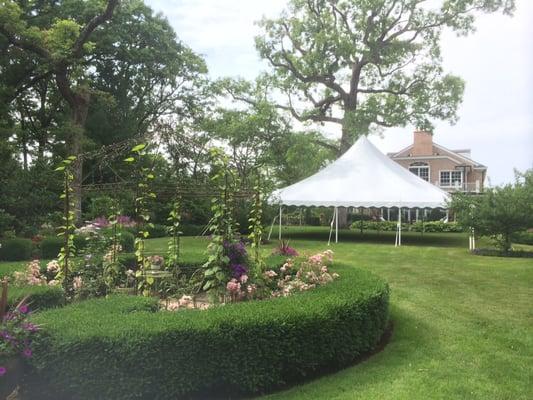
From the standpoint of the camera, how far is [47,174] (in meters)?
14.1

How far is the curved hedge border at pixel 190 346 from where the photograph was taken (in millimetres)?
3387

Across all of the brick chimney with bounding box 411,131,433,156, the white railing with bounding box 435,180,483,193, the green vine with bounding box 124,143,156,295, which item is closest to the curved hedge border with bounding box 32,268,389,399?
the green vine with bounding box 124,143,156,295

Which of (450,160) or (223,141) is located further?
(450,160)

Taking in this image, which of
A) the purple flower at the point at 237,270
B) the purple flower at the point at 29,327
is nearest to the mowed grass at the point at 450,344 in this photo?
the purple flower at the point at 237,270

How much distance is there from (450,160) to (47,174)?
34.1 m

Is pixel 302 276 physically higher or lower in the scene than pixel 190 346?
higher

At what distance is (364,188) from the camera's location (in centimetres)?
1686

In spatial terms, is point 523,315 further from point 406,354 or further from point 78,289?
point 78,289

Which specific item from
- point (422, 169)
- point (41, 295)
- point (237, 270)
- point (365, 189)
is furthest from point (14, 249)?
point (422, 169)

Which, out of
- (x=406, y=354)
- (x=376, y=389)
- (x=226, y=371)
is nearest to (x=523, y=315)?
(x=406, y=354)

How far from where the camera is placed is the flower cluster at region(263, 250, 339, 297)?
5.52m

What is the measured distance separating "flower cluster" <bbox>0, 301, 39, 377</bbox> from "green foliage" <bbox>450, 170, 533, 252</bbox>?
39.9ft

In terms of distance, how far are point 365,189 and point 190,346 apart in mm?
13998

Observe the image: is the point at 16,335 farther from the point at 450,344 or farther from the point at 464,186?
the point at 464,186
